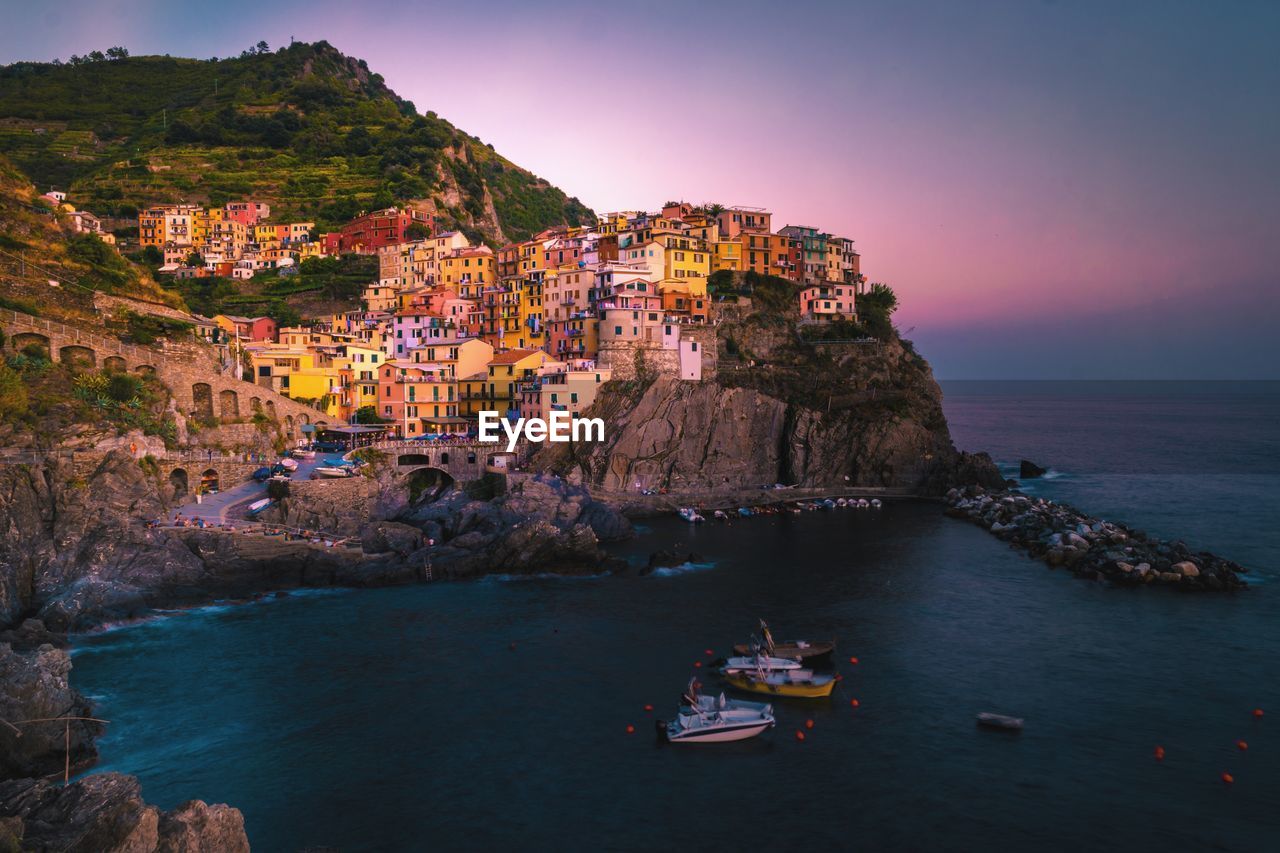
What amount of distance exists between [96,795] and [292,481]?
1389 inches

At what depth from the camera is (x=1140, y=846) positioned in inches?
875

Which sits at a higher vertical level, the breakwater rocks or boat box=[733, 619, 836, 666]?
the breakwater rocks

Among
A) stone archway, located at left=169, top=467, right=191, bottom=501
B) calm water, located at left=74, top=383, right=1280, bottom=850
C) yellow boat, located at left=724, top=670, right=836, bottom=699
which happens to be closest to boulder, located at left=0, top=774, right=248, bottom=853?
calm water, located at left=74, top=383, right=1280, bottom=850

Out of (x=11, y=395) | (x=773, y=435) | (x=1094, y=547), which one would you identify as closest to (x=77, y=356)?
(x=11, y=395)

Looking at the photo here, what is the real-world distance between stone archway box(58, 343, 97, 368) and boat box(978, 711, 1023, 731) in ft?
178

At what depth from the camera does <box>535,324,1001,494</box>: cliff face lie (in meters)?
69.4

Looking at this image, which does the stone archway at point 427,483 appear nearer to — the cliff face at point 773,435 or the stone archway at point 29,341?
the cliff face at point 773,435

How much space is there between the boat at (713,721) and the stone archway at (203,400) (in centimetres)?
4273

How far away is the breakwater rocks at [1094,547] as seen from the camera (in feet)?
150

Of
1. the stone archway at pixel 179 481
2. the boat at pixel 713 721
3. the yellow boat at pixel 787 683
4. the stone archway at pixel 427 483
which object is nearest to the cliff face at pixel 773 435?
the stone archway at pixel 427 483

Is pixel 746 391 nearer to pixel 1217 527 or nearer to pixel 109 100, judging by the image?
pixel 1217 527

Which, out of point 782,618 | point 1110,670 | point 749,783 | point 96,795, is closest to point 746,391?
point 782,618

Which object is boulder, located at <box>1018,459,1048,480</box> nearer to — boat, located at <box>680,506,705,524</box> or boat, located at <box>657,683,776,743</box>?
boat, located at <box>680,506,705,524</box>

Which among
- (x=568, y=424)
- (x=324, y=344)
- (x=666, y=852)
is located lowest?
(x=666, y=852)
